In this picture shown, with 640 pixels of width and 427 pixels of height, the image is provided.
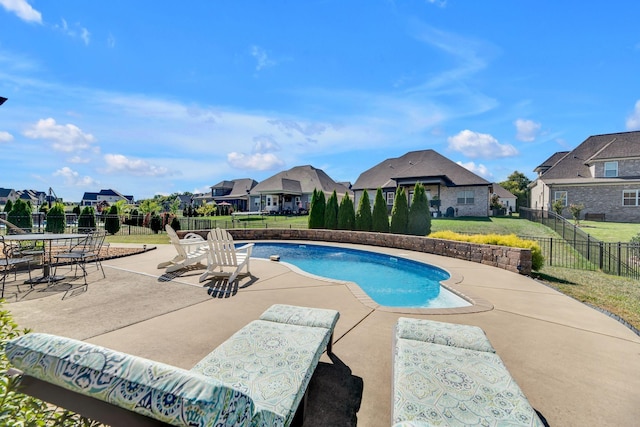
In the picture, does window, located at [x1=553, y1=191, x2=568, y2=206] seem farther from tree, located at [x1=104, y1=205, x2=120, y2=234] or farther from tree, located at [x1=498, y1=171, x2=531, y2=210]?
tree, located at [x1=104, y1=205, x2=120, y2=234]

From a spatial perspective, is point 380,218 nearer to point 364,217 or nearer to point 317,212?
point 364,217

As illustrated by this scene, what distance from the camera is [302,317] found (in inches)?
127

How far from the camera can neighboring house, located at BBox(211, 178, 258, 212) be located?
47.8 m

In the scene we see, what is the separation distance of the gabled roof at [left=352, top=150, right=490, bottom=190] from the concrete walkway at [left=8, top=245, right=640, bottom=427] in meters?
21.8

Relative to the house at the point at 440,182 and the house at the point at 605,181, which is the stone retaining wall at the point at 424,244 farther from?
the house at the point at 605,181

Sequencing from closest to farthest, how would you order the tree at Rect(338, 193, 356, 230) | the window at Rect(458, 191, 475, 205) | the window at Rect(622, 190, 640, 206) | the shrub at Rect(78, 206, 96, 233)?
the tree at Rect(338, 193, 356, 230)
the shrub at Rect(78, 206, 96, 233)
the window at Rect(622, 190, 640, 206)
the window at Rect(458, 191, 475, 205)

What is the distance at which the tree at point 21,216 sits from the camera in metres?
16.8

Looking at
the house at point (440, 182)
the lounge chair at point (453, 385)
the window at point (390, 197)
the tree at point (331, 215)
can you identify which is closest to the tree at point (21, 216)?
the tree at point (331, 215)

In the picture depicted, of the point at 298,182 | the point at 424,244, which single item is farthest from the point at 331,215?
the point at 298,182

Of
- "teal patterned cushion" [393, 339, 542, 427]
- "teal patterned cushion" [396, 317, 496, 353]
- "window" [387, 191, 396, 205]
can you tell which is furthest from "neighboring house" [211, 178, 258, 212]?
"teal patterned cushion" [393, 339, 542, 427]

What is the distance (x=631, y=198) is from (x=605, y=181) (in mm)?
2124

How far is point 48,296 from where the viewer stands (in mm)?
5523

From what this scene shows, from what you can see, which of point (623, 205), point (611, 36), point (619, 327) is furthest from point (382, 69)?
point (623, 205)

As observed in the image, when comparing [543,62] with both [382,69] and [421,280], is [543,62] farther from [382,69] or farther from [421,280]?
[421,280]
